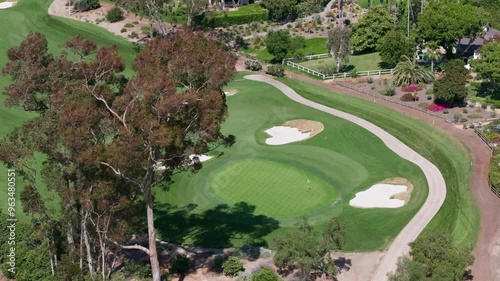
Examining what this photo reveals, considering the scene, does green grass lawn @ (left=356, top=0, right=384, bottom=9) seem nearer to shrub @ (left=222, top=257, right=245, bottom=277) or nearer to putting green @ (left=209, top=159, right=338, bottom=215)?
putting green @ (left=209, top=159, right=338, bottom=215)

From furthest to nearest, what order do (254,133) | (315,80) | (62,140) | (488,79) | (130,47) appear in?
1. (130,47)
2. (315,80)
3. (488,79)
4. (254,133)
5. (62,140)

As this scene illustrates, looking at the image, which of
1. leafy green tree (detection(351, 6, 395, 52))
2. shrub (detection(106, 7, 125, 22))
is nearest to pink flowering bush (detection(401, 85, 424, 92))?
leafy green tree (detection(351, 6, 395, 52))

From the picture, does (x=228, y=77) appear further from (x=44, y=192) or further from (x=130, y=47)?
(x=130, y=47)

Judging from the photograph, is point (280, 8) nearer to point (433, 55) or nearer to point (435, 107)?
point (433, 55)

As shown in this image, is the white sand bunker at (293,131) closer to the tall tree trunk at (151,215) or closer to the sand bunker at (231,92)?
the sand bunker at (231,92)

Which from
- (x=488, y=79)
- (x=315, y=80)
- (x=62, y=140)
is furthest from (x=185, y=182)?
(x=488, y=79)

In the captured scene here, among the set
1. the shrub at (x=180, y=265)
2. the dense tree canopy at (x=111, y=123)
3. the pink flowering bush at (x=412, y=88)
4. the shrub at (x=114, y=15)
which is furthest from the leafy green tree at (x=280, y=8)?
A: the shrub at (x=180, y=265)
